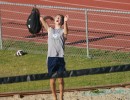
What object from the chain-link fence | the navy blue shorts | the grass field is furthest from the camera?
the chain-link fence

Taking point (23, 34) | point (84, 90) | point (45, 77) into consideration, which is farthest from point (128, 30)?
point (45, 77)

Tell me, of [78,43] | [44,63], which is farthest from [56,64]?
[78,43]

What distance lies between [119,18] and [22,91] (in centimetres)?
859

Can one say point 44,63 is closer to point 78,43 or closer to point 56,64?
point 78,43

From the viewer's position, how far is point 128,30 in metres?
20.6

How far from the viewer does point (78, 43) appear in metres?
19.1

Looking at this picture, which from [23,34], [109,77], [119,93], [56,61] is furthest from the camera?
[23,34]

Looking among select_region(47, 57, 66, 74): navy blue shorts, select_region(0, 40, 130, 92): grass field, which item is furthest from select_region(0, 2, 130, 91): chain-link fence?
select_region(47, 57, 66, 74): navy blue shorts

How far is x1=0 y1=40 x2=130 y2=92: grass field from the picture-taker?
14.5 meters

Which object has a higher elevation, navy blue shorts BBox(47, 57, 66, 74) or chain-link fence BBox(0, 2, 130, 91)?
navy blue shorts BBox(47, 57, 66, 74)

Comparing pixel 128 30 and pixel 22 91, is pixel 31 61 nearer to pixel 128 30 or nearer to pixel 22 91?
pixel 22 91

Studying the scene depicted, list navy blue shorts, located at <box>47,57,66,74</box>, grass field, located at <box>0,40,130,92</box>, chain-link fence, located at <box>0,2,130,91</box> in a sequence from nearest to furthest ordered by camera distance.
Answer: navy blue shorts, located at <box>47,57,66,74</box> → grass field, located at <box>0,40,130,92</box> → chain-link fence, located at <box>0,2,130,91</box>

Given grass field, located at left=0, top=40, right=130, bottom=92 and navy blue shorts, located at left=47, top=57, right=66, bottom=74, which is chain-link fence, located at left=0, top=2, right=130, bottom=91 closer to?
grass field, located at left=0, top=40, right=130, bottom=92

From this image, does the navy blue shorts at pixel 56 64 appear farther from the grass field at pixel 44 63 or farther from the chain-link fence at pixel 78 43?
the chain-link fence at pixel 78 43
